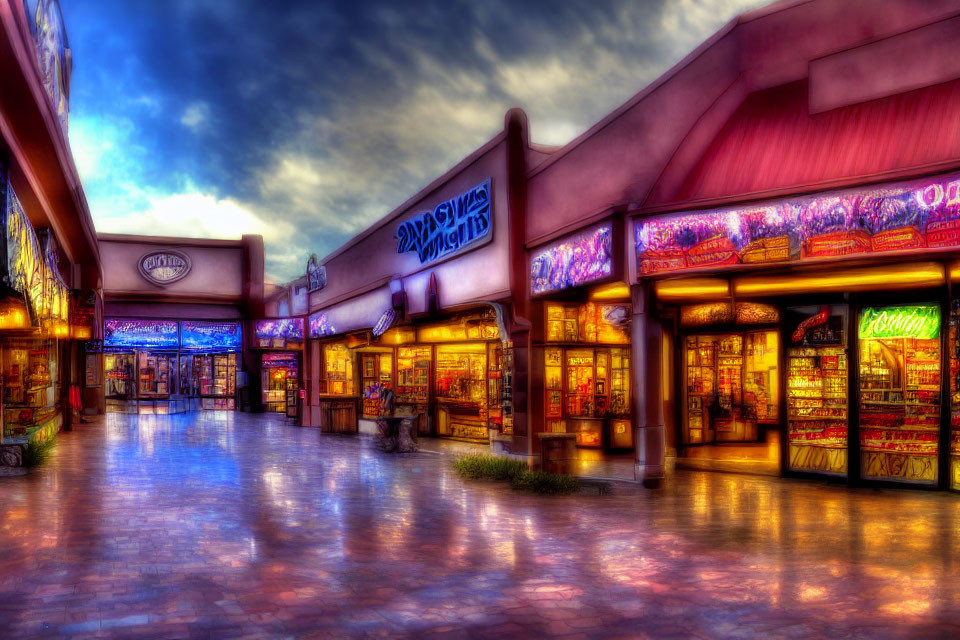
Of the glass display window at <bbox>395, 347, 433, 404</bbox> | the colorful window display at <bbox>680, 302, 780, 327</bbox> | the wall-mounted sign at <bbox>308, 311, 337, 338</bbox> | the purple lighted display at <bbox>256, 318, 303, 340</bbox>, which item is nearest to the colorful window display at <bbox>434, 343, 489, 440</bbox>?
the glass display window at <bbox>395, 347, 433, 404</bbox>

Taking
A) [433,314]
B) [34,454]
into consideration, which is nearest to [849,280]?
[433,314]

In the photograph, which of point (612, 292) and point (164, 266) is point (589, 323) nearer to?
point (612, 292)

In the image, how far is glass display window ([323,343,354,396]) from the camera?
26.4 metres

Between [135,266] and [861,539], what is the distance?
112 feet

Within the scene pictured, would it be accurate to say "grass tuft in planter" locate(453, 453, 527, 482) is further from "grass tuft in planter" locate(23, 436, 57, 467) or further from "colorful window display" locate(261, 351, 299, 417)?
"colorful window display" locate(261, 351, 299, 417)

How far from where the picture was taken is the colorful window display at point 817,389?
Result: 12.4 m

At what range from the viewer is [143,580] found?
6965 millimetres

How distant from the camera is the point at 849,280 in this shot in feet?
39.2

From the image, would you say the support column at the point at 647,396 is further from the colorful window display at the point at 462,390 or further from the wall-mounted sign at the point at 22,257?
the wall-mounted sign at the point at 22,257

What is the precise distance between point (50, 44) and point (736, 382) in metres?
15.0

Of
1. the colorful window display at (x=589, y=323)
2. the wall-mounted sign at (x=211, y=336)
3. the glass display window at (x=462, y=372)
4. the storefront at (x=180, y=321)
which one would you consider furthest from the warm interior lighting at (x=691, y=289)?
the wall-mounted sign at (x=211, y=336)

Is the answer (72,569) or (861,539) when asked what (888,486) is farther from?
(72,569)

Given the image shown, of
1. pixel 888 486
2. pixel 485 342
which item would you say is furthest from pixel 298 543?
pixel 485 342

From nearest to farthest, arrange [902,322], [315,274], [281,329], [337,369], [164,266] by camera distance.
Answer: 1. [902,322]
2. [337,369]
3. [315,274]
4. [281,329]
5. [164,266]
